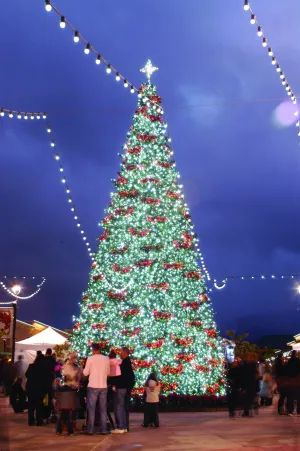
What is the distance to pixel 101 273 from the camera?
22.2 m

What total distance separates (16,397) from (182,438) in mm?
7657

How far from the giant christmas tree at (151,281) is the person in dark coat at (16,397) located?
3.49 metres

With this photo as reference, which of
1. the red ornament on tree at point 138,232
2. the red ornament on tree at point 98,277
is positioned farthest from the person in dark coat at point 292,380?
the red ornament on tree at point 98,277

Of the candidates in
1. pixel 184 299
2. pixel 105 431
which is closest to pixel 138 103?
pixel 184 299

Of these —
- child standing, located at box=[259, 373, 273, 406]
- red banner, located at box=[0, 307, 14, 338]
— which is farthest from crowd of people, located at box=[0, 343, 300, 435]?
red banner, located at box=[0, 307, 14, 338]

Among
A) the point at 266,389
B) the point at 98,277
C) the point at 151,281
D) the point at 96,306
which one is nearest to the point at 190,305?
the point at 151,281

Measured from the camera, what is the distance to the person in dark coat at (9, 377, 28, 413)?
18223 mm

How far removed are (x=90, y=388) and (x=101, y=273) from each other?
9734 millimetres

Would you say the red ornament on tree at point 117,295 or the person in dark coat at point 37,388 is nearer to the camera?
the person in dark coat at point 37,388

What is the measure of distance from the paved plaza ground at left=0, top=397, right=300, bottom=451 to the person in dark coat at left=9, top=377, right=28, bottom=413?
2.50 metres

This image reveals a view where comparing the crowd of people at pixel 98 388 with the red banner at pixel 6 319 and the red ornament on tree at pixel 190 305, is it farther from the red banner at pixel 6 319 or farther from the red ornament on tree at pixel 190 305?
the red banner at pixel 6 319

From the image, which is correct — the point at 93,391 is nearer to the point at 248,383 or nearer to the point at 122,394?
the point at 122,394

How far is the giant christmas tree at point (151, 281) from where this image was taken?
2056 cm

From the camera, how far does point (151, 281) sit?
21047 mm
